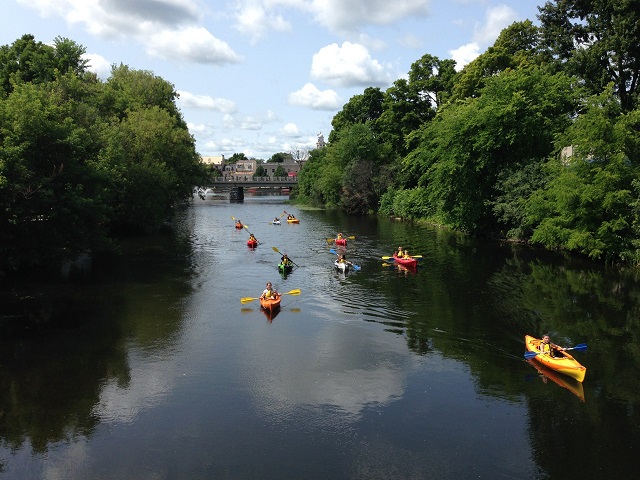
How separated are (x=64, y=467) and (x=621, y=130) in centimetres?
3267

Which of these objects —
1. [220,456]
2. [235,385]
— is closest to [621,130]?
[235,385]

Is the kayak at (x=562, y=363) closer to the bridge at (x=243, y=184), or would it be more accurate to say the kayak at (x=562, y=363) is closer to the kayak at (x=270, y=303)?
the kayak at (x=270, y=303)

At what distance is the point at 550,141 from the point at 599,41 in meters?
9.27

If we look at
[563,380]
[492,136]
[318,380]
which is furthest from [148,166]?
[563,380]

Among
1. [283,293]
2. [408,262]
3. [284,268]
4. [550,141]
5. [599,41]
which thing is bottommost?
[283,293]

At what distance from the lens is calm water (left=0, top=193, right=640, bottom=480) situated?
38.2ft

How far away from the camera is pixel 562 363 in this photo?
15898 millimetres

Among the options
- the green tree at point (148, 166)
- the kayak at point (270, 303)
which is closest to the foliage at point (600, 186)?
the kayak at point (270, 303)

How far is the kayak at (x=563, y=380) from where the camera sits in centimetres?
1500

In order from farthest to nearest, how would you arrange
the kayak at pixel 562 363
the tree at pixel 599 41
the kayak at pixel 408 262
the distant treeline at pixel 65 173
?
the tree at pixel 599 41, the kayak at pixel 408 262, the distant treeline at pixel 65 173, the kayak at pixel 562 363

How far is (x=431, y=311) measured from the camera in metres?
23.1

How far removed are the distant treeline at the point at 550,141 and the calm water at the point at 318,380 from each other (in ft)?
15.1

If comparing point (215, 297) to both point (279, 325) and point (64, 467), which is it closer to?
point (279, 325)

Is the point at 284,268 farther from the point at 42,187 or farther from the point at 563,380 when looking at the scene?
the point at 563,380
